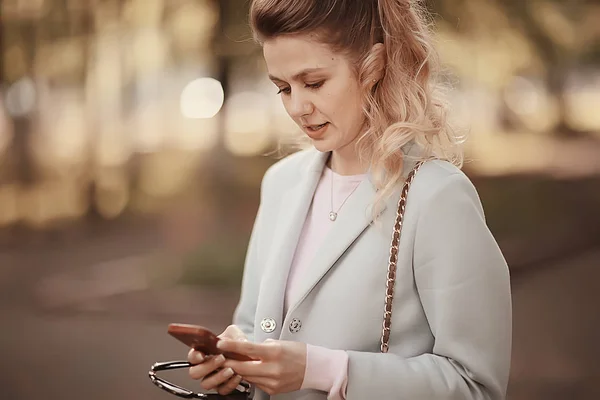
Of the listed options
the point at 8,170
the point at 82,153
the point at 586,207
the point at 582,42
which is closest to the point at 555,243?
the point at 586,207

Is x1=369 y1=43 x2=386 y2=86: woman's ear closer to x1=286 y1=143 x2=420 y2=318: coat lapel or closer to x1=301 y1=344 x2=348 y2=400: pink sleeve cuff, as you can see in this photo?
x1=286 y1=143 x2=420 y2=318: coat lapel

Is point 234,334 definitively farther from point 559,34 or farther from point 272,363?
point 559,34

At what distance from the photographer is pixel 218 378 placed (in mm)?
1592

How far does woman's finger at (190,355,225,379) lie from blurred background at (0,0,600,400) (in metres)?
3.31

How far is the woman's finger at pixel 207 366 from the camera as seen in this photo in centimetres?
155

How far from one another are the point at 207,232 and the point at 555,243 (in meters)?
2.24

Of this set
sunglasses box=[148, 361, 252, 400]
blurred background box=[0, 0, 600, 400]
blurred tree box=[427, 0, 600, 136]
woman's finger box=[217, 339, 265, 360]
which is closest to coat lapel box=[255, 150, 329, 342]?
sunglasses box=[148, 361, 252, 400]

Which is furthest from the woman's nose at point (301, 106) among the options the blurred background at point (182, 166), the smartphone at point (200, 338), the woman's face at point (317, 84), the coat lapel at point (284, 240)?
the blurred background at point (182, 166)

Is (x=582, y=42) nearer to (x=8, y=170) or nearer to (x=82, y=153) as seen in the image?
(x=82, y=153)

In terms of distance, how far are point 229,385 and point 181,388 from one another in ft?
0.33

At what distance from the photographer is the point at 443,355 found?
1.60 meters

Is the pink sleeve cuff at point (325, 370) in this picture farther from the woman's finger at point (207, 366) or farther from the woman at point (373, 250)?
the woman's finger at point (207, 366)

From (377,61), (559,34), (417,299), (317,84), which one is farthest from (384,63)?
(559,34)

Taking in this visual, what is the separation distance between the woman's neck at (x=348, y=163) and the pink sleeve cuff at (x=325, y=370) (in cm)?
42
